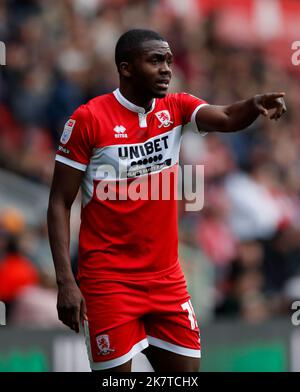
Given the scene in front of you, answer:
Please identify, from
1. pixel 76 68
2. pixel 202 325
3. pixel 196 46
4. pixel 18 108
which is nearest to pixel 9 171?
pixel 18 108

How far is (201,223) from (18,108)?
239 cm

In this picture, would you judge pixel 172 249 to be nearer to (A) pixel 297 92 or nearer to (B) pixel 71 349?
(B) pixel 71 349

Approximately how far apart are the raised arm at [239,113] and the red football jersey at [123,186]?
12cm

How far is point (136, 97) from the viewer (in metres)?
6.58

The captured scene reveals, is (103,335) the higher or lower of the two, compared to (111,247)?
lower

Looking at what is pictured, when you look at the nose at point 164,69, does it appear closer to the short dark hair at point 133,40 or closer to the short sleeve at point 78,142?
the short dark hair at point 133,40

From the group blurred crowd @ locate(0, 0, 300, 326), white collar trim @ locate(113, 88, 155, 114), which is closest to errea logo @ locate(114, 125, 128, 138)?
white collar trim @ locate(113, 88, 155, 114)

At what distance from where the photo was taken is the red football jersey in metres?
6.45

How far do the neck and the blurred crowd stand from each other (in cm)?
413

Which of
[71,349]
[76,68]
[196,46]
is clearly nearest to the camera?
[71,349]

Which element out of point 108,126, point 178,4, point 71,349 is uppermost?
point 178,4

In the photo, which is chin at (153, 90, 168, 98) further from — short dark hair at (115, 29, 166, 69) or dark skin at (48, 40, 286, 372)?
short dark hair at (115, 29, 166, 69)

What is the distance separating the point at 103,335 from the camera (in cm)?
645

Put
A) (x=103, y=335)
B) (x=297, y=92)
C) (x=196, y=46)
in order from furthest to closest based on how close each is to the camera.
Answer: (x=297, y=92) → (x=196, y=46) → (x=103, y=335)
